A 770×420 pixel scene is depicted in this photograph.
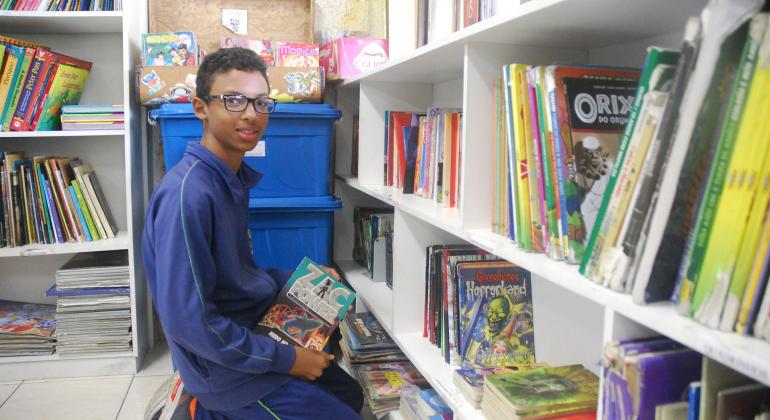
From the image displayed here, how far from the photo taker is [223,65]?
5.33ft

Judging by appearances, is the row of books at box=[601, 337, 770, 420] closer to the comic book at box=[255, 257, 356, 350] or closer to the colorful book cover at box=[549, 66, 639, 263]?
the colorful book cover at box=[549, 66, 639, 263]

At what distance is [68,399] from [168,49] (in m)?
1.44

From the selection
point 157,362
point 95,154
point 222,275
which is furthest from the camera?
point 95,154

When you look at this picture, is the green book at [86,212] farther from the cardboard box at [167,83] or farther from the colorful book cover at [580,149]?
the colorful book cover at [580,149]

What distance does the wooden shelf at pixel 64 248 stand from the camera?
2408mm

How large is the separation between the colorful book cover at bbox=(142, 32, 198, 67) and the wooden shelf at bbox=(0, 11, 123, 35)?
17cm

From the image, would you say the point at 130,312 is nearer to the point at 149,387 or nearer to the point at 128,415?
the point at 149,387

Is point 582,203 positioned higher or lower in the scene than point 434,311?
higher

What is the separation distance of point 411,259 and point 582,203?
0.83 metres

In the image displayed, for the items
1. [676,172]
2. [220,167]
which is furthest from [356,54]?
[676,172]

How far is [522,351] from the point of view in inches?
55.6

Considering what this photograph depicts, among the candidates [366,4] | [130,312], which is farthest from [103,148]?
[366,4]

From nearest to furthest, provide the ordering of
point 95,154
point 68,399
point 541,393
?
point 541,393 < point 68,399 < point 95,154

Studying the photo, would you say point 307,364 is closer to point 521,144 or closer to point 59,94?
point 521,144
